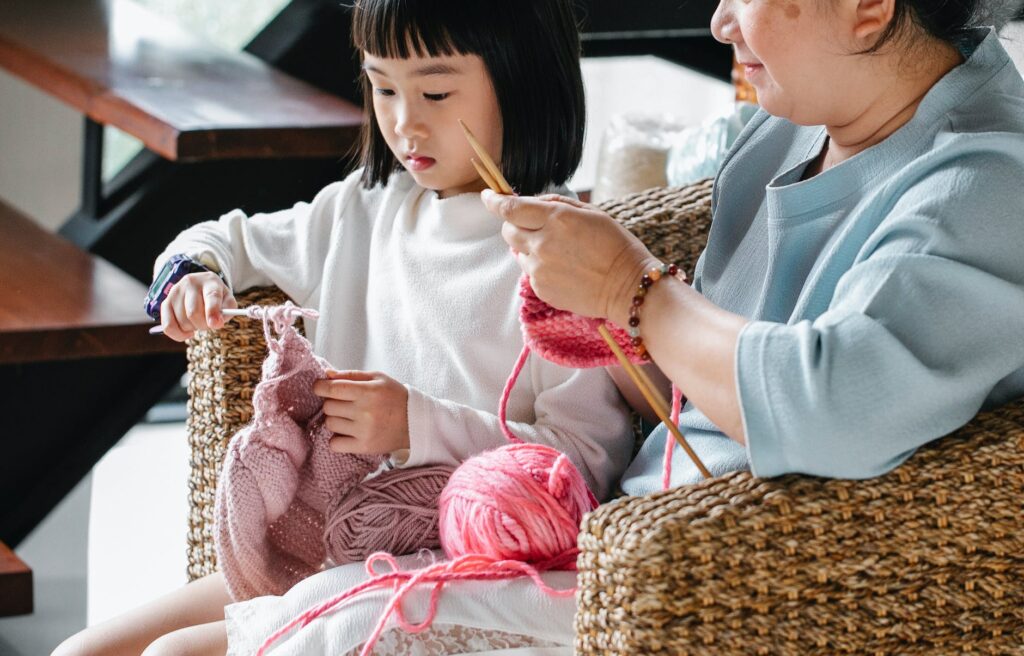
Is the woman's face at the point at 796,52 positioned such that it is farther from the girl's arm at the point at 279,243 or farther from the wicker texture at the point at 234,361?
the girl's arm at the point at 279,243

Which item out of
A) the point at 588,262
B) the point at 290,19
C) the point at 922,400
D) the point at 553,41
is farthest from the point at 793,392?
the point at 290,19

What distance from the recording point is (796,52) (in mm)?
1047

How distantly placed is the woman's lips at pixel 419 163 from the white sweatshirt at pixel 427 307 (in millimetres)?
67

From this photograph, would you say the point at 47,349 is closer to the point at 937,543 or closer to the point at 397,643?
the point at 397,643

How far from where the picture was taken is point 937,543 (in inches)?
37.9

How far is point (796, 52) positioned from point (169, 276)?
2.29ft

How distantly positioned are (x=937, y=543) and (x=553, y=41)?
2.19 ft

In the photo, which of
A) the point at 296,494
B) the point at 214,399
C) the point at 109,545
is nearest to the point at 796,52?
the point at 296,494

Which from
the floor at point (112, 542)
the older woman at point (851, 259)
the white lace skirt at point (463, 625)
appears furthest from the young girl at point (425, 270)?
the floor at point (112, 542)

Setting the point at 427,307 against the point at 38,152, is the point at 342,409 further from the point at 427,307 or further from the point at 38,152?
the point at 38,152

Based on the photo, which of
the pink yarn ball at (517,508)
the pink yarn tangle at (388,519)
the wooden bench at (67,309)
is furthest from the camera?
the wooden bench at (67,309)

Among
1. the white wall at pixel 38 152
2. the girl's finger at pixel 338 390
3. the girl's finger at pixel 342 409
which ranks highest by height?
the girl's finger at pixel 338 390

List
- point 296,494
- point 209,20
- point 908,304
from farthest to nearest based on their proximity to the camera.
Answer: point 209,20, point 296,494, point 908,304

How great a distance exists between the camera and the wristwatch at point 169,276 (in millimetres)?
1397
